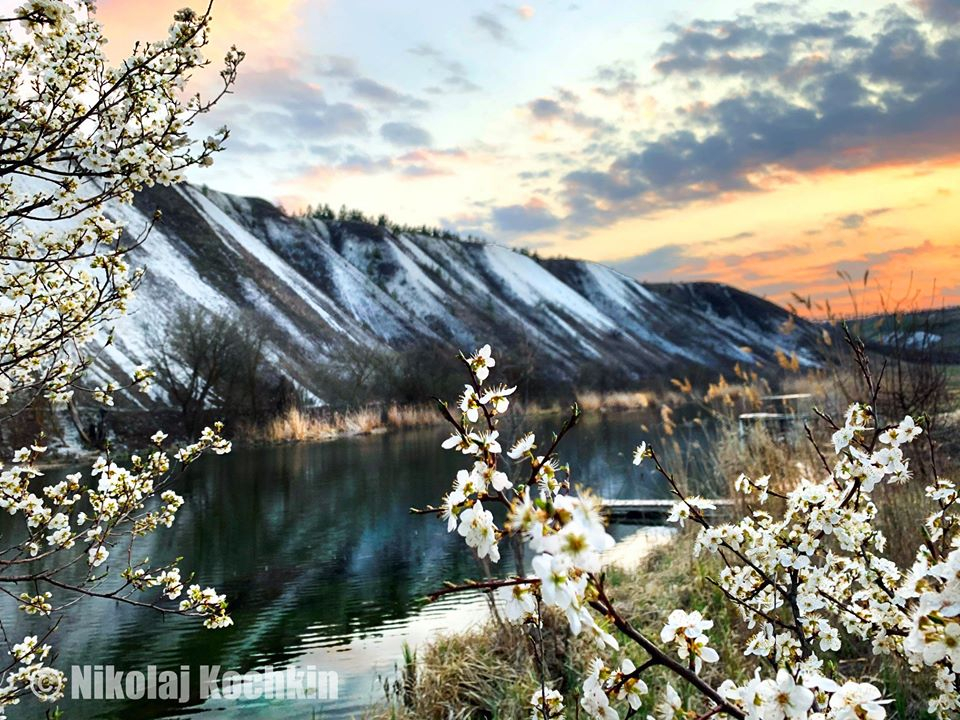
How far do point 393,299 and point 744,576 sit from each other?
4047 cm

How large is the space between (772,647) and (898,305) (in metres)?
5.33

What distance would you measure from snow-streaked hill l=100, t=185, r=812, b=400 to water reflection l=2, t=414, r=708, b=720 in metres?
3.49

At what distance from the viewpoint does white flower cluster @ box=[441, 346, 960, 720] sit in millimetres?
985

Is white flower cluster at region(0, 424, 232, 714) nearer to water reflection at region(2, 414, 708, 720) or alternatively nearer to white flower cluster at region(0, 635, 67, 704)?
white flower cluster at region(0, 635, 67, 704)

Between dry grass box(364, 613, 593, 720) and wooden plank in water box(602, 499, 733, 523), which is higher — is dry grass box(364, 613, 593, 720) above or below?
above

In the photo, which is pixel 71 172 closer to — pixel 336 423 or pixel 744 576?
pixel 744 576

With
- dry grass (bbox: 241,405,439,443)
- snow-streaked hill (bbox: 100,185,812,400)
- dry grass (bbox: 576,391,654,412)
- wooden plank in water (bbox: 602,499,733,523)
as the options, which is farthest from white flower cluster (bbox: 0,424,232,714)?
dry grass (bbox: 576,391,654,412)

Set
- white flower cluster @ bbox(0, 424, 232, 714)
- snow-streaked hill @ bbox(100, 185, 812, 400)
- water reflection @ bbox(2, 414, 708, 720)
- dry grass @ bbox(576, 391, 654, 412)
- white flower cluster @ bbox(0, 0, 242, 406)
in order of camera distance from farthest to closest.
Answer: dry grass @ bbox(576, 391, 654, 412) → snow-streaked hill @ bbox(100, 185, 812, 400) → water reflection @ bbox(2, 414, 708, 720) → white flower cluster @ bbox(0, 424, 232, 714) → white flower cluster @ bbox(0, 0, 242, 406)

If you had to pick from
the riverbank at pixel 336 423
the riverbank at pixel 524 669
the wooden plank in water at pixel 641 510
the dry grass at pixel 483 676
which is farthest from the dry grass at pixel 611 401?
the dry grass at pixel 483 676

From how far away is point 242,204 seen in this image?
42219mm

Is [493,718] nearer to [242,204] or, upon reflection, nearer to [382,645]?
[382,645]

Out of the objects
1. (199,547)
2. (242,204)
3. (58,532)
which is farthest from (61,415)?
(242,204)

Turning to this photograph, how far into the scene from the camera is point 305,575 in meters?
7.37

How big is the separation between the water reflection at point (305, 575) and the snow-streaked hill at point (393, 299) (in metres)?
3.49
